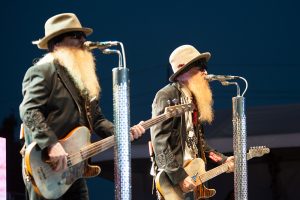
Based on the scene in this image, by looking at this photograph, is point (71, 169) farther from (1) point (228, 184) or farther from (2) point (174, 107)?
(1) point (228, 184)

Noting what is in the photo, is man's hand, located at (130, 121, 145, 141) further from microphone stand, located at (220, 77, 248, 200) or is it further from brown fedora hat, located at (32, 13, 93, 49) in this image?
microphone stand, located at (220, 77, 248, 200)

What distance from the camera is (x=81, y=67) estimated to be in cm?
441

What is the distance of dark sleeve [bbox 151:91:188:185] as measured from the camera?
5211 millimetres

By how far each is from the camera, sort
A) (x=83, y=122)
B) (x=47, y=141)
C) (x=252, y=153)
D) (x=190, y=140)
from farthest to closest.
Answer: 1. (x=252, y=153)
2. (x=190, y=140)
3. (x=83, y=122)
4. (x=47, y=141)

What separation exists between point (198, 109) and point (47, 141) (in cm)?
208

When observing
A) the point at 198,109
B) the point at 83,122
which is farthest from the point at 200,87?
the point at 83,122

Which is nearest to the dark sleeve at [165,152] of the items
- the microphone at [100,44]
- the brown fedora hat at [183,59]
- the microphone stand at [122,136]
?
the brown fedora hat at [183,59]

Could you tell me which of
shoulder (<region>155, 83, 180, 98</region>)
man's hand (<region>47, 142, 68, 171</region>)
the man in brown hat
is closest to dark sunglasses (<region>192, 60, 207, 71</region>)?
shoulder (<region>155, 83, 180, 98</region>)

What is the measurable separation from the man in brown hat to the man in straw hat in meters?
0.77

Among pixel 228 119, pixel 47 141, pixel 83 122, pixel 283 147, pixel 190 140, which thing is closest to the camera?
pixel 47 141

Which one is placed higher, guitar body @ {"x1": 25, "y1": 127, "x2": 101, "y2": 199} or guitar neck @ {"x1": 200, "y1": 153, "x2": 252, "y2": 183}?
guitar body @ {"x1": 25, "y1": 127, "x2": 101, "y2": 199}

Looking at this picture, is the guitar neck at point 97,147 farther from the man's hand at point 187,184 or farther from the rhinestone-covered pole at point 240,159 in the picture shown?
the rhinestone-covered pole at point 240,159

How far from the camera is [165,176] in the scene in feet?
17.4

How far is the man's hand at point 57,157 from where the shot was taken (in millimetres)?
3930
